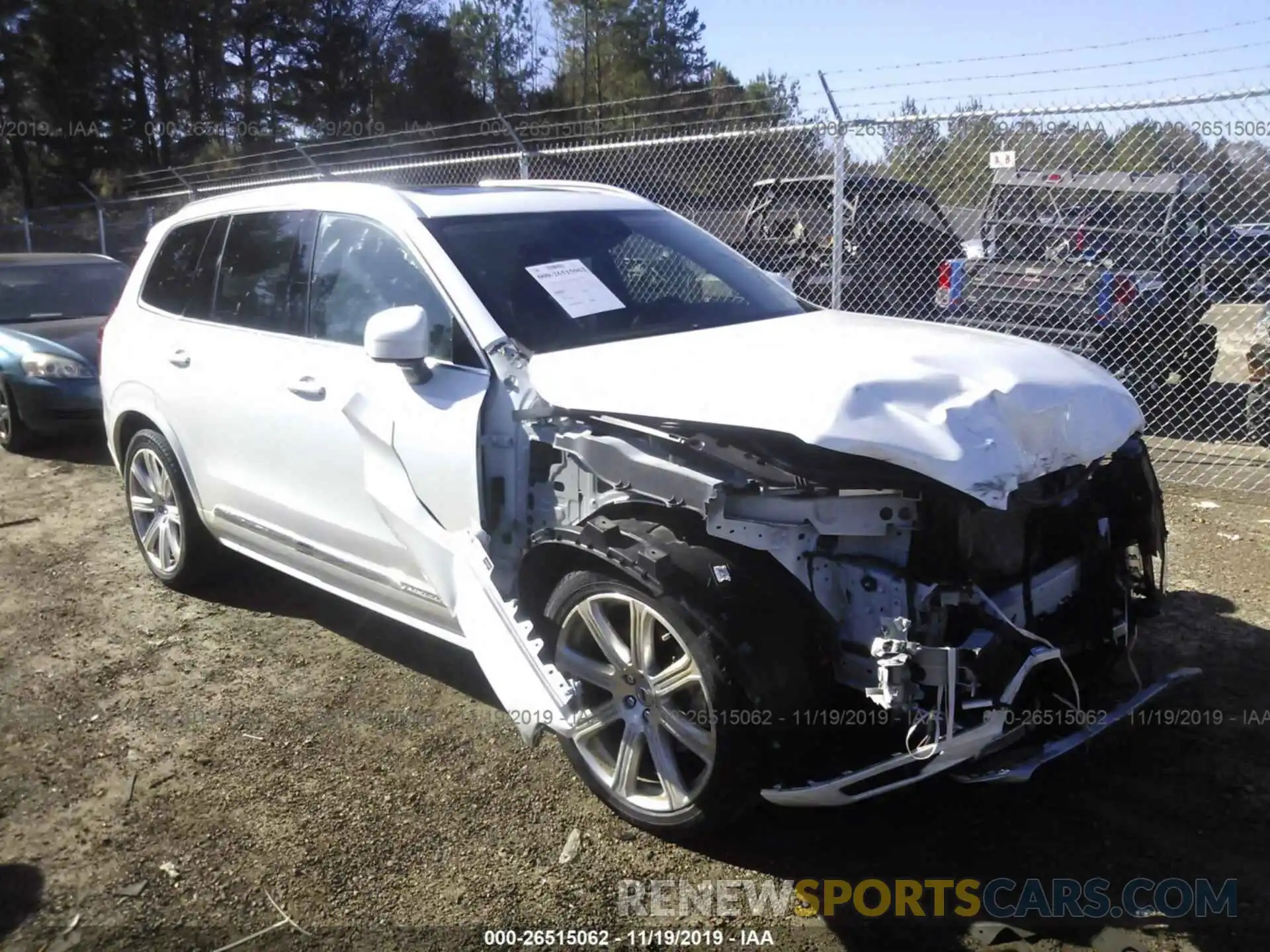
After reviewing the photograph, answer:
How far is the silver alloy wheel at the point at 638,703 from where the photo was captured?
3.06m

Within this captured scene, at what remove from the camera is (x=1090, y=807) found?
3.31 m

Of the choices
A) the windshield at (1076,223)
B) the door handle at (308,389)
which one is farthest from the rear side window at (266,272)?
the windshield at (1076,223)

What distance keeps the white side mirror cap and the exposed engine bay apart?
0.54 m

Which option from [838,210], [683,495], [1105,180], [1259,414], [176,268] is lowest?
[1259,414]

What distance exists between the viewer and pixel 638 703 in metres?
3.22

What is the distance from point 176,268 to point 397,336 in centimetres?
240

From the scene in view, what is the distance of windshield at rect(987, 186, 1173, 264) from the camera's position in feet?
27.2

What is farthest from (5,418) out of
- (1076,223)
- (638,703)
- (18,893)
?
(1076,223)

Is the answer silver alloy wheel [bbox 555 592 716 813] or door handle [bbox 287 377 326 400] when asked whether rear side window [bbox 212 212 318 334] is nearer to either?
door handle [bbox 287 377 326 400]

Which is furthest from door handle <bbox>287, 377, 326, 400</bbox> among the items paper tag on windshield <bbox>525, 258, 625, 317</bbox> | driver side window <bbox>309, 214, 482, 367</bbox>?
paper tag on windshield <bbox>525, 258, 625, 317</bbox>

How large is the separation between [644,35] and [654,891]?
4777 cm

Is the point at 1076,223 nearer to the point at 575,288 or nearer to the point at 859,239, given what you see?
the point at 859,239

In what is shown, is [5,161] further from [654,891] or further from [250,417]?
[654,891]

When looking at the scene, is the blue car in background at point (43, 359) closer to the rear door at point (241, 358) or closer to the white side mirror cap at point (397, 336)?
the rear door at point (241, 358)
